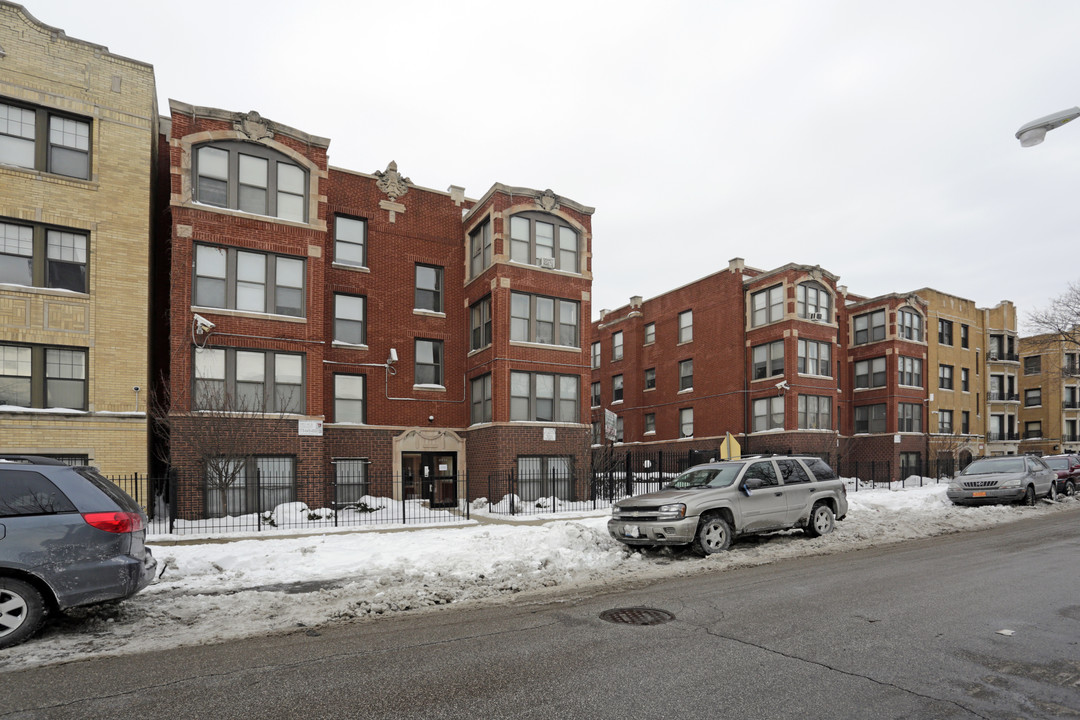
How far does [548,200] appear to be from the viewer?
2470cm

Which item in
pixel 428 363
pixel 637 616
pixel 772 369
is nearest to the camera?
pixel 637 616

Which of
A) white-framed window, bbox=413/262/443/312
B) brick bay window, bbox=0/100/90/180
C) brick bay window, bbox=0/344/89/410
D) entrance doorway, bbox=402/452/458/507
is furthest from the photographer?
white-framed window, bbox=413/262/443/312

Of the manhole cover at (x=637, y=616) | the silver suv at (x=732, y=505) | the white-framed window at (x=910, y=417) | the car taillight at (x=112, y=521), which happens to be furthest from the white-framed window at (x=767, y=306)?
the car taillight at (x=112, y=521)

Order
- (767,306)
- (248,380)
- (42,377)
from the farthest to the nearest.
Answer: (767,306)
(248,380)
(42,377)

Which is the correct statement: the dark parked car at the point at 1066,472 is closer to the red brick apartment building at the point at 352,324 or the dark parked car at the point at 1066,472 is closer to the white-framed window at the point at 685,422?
the red brick apartment building at the point at 352,324

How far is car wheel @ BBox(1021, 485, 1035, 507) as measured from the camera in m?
20.1

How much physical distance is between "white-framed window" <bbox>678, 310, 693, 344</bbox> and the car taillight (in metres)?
34.4

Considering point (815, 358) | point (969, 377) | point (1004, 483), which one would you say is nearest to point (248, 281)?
point (1004, 483)

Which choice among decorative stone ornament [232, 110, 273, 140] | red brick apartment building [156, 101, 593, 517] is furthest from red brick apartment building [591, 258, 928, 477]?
decorative stone ornament [232, 110, 273, 140]

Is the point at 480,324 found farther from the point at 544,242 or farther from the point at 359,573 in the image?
the point at 359,573

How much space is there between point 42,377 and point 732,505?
1699 centimetres

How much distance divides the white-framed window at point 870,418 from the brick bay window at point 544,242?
23.5m

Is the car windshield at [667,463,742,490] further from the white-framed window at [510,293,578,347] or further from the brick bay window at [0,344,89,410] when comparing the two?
the brick bay window at [0,344,89,410]

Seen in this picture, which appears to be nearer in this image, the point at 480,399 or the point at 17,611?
the point at 17,611
